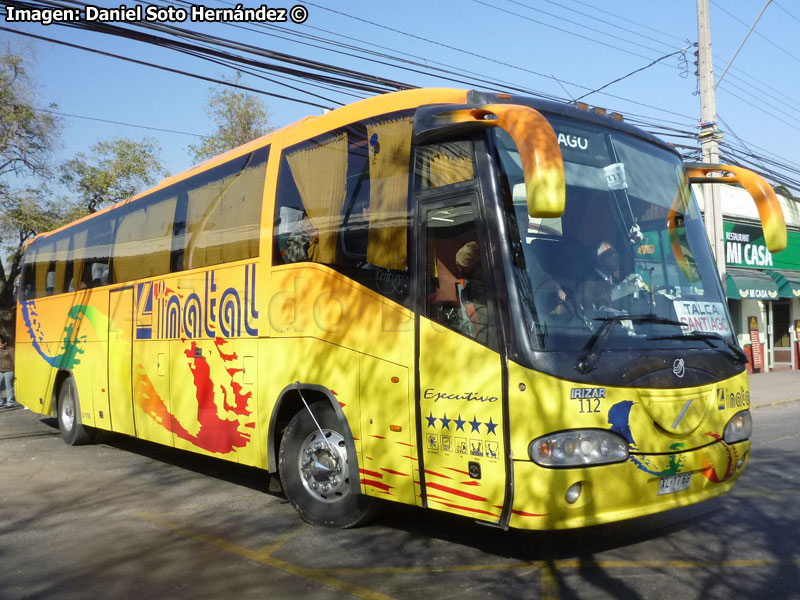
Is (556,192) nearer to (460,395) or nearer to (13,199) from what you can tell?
(460,395)

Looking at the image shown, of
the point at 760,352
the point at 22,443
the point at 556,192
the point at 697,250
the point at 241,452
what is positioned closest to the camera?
the point at 556,192

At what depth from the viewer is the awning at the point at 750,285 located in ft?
71.5

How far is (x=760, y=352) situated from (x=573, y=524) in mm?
23396

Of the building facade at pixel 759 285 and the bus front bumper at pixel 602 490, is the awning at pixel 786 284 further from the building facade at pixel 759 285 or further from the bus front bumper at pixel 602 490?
the bus front bumper at pixel 602 490

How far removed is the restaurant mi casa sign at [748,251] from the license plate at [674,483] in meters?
20.7

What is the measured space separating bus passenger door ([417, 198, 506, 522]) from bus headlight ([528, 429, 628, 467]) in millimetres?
252

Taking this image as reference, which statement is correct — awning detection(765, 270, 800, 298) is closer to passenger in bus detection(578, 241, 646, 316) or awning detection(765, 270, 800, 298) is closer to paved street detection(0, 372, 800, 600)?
paved street detection(0, 372, 800, 600)

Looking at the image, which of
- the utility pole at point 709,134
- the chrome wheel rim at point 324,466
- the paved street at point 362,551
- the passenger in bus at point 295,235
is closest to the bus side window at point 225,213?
the passenger in bus at point 295,235

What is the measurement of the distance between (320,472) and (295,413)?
2.30ft

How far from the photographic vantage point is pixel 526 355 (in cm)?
463

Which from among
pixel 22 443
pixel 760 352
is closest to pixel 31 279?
pixel 22 443

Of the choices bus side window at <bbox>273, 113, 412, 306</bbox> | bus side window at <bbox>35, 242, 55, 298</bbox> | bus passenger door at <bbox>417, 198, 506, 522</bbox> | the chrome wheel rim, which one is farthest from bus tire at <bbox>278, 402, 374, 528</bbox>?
bus side window at <bbox>35, 242, 55, 298</bbox>

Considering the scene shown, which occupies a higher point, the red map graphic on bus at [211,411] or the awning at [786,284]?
the awning at [786,284]

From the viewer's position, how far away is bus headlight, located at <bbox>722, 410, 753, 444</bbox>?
5.43m
